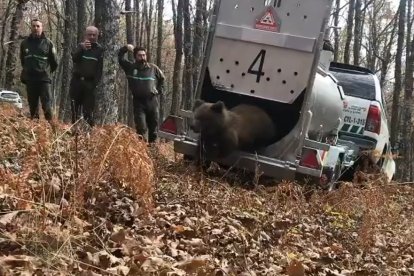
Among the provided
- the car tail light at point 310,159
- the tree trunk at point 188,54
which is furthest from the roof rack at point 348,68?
the tree trunk at point 188,54

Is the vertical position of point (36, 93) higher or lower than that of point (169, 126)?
higher

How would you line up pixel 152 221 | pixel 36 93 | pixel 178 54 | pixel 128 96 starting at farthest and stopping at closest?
pixel 128 96, pixel 178 54, pixel 36 93, pixel 152 221

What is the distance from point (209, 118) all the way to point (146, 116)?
2.84 metres

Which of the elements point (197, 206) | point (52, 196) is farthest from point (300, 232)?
point (52, 196)

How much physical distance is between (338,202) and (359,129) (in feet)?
11.2

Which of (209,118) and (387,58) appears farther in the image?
(387,58)

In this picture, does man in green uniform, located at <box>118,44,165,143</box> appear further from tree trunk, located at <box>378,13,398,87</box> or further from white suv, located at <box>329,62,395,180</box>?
tree trunk, located at <box>378,13,398,87</box>

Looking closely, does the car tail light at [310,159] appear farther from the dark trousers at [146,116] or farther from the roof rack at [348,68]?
the roof rack at [348,68]

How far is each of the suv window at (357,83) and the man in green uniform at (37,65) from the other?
18.5 ft

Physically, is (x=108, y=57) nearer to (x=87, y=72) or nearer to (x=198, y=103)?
(x=87, y=72)

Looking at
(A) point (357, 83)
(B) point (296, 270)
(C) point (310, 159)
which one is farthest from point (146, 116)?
(B) point (296, 270)

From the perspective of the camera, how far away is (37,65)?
1044 centimetres

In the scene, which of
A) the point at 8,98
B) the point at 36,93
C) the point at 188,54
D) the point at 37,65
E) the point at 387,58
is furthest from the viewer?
the point at 387,58

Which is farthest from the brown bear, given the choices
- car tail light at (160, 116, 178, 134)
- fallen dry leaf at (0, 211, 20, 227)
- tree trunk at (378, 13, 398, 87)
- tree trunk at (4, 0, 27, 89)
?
tree trunk at (378, 13, 398, 87)
